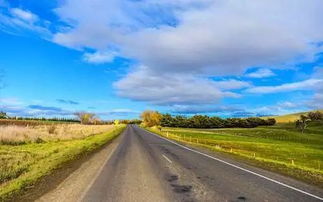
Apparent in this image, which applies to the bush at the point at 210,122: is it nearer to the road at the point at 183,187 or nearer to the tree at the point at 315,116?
the tree at the point at 315,116

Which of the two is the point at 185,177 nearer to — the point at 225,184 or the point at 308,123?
the point at 225,184

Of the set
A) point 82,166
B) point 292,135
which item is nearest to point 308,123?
point 292,135

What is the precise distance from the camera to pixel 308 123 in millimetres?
160500

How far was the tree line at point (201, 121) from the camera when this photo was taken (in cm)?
16575

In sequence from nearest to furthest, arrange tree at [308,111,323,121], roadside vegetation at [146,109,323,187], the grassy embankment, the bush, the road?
the road → the grassy embankment → roadside vegetation at [146,109,323,187] → the bush → tree at [308,111,323,121]

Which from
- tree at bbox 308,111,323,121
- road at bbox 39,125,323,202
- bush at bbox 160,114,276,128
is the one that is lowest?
road at bbox 39,125,323,202

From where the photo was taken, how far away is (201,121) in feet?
584

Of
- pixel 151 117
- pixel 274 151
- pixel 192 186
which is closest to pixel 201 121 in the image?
pixel 151 117

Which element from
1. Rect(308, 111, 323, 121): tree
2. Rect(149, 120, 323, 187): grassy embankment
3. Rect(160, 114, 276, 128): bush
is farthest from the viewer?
Rect(308, 111, 323, 121): tree

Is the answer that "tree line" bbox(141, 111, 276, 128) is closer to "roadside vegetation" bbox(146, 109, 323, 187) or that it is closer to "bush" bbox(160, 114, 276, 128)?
"bush" bbox(160, 114, 276, 128)

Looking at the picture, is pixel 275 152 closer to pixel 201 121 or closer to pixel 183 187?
pixel 183 187

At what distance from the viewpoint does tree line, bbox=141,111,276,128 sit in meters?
166

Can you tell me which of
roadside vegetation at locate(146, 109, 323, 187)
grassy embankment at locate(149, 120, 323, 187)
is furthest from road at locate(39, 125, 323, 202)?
roadside vegetation at locate(146, 109, 323, 187)

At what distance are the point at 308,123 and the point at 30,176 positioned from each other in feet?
534
